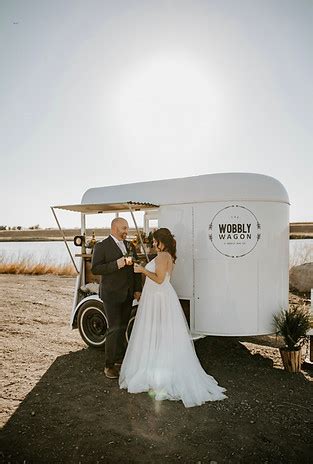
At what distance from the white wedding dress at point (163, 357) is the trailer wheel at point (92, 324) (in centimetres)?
146

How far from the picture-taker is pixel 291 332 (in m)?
5.72

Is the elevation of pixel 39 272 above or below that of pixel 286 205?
below

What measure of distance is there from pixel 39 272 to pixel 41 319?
361 inches

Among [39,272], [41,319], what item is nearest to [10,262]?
[39,272]

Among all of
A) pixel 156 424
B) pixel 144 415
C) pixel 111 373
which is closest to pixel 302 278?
pixel 111 373

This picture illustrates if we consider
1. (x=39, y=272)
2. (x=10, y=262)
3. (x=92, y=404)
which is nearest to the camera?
(x=92, y=404)

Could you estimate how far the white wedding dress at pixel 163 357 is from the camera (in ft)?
16.1

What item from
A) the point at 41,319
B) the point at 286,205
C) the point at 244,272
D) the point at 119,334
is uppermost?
the point at 286,205

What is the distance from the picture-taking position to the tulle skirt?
16.0 feet

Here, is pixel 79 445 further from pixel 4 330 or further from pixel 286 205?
pixel 4 330

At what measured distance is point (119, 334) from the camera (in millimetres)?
5461

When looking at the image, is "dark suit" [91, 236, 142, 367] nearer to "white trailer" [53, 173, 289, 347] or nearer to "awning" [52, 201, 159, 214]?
"white trailer" [53, 173, 289, 347]

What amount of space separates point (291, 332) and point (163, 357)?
195cm

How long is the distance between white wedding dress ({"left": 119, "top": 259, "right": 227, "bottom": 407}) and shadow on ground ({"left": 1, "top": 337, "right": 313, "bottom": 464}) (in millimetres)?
162
